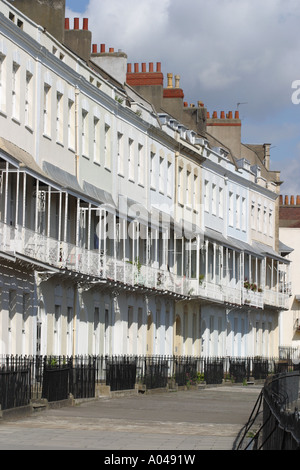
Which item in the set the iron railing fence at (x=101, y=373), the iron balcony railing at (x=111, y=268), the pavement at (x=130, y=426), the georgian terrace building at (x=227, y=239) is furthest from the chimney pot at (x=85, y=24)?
the pavement at (x=130, y=426)

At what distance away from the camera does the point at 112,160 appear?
40.8 m

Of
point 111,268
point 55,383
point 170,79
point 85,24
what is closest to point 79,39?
point 85,24

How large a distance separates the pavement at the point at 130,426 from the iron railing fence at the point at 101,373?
0.51 meters

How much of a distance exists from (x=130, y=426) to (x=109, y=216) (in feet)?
55.2

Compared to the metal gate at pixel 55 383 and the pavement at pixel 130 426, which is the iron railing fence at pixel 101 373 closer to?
the metal gate at pixel 55 383

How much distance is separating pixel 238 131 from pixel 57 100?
29.5m

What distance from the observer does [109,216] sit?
39094 mm

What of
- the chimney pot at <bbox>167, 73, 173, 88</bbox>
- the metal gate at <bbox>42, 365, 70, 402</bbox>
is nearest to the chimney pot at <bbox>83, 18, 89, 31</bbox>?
the chimney pot at <bbox>167, 73, 173, 88</bbox>

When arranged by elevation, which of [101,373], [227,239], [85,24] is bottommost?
[101,373]

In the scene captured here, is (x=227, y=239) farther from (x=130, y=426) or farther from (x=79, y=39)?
(x=130, y=426)

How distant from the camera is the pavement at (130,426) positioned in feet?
61.3

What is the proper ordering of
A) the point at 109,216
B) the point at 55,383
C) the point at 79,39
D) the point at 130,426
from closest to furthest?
the point at 130,426
the point at 55,383
the point at 109,216
the point at 79,39

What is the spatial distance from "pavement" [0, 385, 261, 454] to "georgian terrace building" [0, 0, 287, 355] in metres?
4.20

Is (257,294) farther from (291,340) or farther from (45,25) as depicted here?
(45,25)
